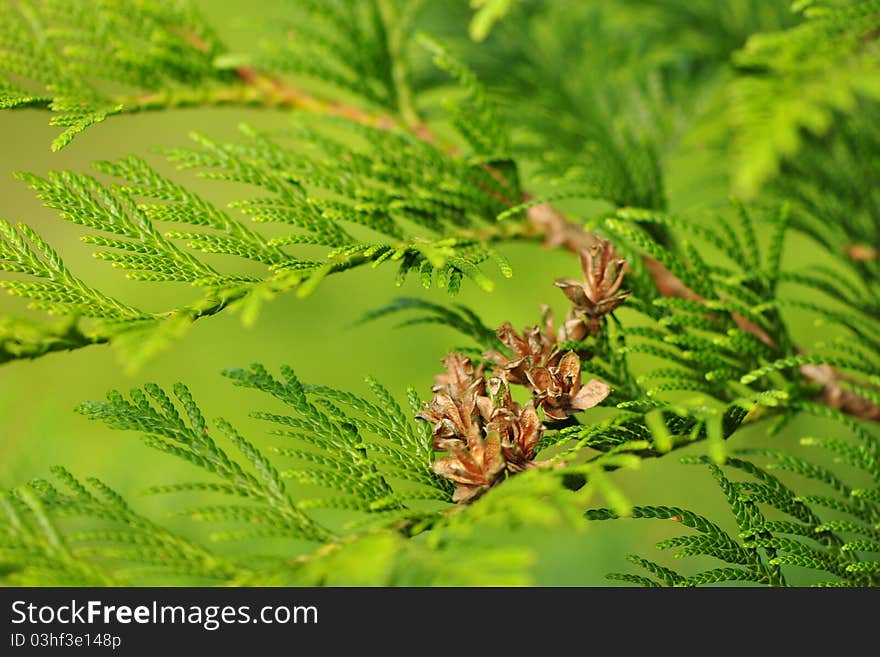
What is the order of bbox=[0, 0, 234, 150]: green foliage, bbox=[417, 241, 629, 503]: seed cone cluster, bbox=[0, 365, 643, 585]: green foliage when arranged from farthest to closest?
bbox=[0, 0, 234, 150]: green foliage < bbox=[417, 241, 629, 503]: seed cone cluster < bbox=[0, 365, 643, 585]: green foliage

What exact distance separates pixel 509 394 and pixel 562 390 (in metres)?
0.04

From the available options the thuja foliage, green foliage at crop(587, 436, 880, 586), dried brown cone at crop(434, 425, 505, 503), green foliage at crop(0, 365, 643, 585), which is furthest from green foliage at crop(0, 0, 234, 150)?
green foliage at crop(587, 436, 880, 586)

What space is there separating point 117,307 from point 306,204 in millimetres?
168

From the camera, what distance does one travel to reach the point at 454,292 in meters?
0.53

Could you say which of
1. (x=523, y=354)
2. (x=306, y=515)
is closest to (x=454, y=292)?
(x=523, y=354)

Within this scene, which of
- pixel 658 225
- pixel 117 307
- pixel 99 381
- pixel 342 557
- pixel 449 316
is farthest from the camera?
pixel 99 381

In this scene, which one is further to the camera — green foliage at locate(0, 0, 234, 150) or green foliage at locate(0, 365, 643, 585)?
green foliage at locate(0, 0, 234, 150)

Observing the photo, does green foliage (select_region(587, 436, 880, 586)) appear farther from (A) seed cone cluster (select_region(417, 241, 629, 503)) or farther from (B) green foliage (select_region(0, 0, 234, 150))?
(B) green foliage (select_region(0, 0, 234, 150))

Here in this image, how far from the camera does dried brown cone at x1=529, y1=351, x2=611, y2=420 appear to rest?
53 centimetres

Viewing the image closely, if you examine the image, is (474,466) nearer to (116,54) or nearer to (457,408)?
(457,408)

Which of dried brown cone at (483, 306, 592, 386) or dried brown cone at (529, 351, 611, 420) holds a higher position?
dried brown cone at (483, 306, 592, 386)
